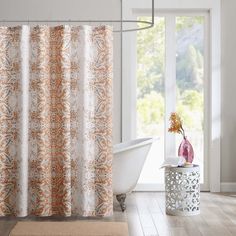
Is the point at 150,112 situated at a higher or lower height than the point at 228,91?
lower

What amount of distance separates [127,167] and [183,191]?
2.03 ft

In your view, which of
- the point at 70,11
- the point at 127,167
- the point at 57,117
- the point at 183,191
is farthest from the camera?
the point at 70,11

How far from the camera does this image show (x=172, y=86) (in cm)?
695

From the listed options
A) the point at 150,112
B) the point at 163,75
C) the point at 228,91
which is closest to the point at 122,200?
the point at 150,112

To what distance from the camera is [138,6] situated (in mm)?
6766

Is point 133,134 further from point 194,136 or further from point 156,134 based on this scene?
point 194,136

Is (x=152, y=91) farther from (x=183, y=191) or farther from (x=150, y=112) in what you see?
(x=183, y=191)

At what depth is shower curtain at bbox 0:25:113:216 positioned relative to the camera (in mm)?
5137

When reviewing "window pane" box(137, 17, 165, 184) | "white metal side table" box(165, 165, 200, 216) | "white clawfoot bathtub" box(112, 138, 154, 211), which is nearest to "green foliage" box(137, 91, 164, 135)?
"window pane" box(137, 17, 165, 184)

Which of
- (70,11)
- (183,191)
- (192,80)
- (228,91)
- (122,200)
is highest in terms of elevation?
(70,11)

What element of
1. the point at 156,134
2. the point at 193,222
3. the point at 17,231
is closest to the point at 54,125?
the point at 17,231

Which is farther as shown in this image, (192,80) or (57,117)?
(192,80)

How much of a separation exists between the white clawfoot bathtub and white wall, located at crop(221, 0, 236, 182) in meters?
1.52

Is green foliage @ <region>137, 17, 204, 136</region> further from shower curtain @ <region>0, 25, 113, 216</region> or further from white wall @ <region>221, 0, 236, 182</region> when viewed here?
shower curtain @ <region>0, 25, 113, 216</region>
